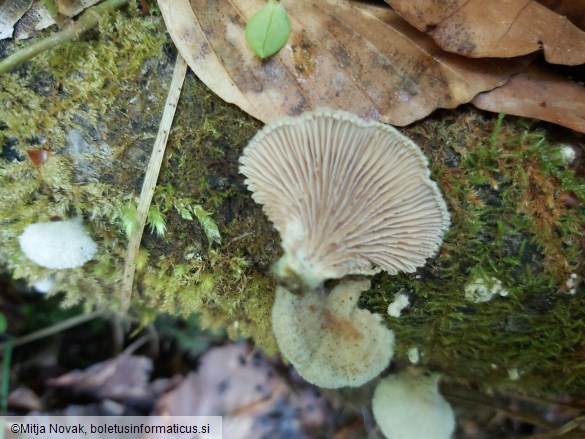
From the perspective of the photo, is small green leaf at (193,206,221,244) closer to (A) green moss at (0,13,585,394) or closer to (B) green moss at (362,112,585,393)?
(A) green moss at (0,13,585,394)

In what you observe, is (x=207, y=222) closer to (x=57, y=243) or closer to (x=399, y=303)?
(x=57, y=243)

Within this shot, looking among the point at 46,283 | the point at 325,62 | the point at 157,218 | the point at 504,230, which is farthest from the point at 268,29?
the point at 46,283

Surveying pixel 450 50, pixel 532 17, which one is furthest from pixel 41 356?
pixel 532 17

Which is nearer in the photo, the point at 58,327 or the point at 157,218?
the point at 157,218

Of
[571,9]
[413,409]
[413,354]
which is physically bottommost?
[413,409]

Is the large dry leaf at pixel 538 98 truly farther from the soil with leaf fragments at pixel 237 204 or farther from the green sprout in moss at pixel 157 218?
the green sprout in moss at pixel 157 218

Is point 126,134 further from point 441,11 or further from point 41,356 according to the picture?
point 41,356

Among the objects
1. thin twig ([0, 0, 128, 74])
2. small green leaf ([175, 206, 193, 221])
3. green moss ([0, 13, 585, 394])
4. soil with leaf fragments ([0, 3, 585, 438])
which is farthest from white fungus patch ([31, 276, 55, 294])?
thin twig ([0, 0, 128, 74])
